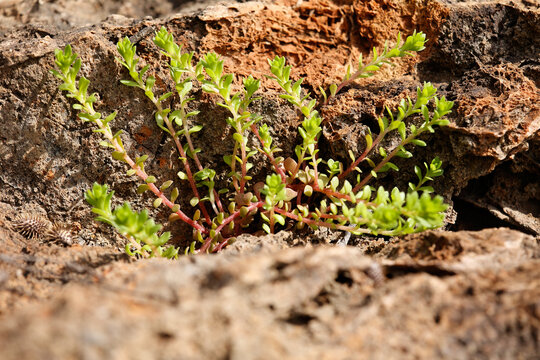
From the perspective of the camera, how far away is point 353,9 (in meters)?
4.22

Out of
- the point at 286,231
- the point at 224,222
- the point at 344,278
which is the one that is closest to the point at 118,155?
the point at 224,222

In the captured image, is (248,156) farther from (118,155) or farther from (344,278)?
(344,278)

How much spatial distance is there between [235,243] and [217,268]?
116 centimetres

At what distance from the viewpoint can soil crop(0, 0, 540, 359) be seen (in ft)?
5.84

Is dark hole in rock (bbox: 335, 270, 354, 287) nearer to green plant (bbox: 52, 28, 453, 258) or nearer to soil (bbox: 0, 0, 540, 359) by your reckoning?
soil (bbox: 0, 0, 540, 359)

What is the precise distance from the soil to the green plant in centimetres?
15

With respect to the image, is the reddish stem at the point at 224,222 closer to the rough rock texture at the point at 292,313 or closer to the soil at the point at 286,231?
the soil at the point at 286,231

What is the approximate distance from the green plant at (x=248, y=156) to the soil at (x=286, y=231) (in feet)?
0.51

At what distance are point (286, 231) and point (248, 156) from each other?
66 centimetres

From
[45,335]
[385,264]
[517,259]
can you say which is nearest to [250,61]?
[385,264]

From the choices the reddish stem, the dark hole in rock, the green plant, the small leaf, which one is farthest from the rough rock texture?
the small leaf

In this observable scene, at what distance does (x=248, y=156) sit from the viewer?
348cm

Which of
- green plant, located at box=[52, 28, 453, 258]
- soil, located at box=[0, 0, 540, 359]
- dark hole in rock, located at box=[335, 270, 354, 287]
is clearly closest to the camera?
soil, located at box=[0, 0, 540, 359]

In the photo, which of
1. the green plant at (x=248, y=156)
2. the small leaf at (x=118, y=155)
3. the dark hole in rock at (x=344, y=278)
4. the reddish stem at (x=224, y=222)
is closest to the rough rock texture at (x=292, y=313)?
the dark hole in rock at (x=344, y=278)
